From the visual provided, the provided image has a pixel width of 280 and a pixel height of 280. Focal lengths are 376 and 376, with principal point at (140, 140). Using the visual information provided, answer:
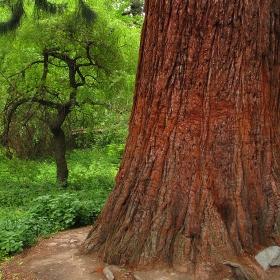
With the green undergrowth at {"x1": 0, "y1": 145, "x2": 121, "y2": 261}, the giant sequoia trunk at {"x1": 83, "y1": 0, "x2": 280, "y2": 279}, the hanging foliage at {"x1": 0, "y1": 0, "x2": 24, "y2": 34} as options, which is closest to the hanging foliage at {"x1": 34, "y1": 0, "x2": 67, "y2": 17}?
the hanging foliage at {"x1": 0, "y1": 0, "x2": 24, "y2": 34}

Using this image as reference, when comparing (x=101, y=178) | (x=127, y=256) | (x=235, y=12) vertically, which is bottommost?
(x=101, y=178)

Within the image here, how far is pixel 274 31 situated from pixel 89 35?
6202 mm

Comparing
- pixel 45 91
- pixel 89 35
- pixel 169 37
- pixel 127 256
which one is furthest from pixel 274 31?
pixel 45 91

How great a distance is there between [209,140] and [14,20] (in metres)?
5.82

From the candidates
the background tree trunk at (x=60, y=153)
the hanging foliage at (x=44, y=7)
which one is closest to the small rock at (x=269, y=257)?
the hanging foliage at (x=44, y=7)

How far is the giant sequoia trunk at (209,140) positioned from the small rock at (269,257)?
0.35ft

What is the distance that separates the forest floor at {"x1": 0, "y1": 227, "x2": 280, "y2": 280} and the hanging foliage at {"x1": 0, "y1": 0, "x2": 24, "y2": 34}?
4838 mm

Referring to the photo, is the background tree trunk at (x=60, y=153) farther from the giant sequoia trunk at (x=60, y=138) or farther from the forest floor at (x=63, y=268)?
the forest floor at (x=63, y=268)

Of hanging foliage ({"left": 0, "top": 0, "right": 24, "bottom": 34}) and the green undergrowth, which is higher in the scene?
hanging foliage ({"left": 0, "top": 0, "right": 24, "bottom": 34})

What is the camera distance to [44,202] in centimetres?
679

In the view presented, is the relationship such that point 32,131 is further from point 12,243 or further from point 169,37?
point 169,37

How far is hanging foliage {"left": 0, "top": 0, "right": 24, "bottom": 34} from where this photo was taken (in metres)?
7.90

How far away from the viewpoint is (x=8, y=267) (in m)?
4.50

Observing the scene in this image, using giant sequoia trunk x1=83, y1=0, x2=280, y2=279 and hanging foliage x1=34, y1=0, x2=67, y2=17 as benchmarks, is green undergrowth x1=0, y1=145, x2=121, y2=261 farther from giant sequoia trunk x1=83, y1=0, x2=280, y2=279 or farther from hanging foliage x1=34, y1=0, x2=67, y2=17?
hanging foliage x1=34, y1=0, x2=67, y2=17
